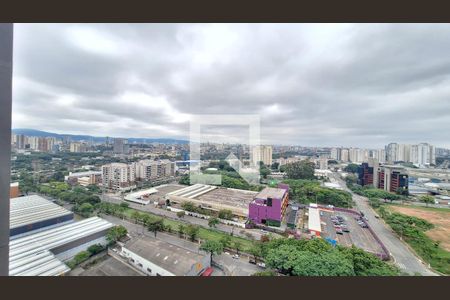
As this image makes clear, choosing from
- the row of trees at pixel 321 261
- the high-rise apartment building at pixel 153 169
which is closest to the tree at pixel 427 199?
the row of trees at pixel 321 261

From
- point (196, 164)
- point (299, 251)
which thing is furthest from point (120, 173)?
point (299, 251)

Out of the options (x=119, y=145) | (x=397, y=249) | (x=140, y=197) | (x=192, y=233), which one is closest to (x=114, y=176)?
(x=119, y=145)

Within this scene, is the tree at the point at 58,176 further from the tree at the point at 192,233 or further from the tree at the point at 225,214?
the tree at the point at 225,214

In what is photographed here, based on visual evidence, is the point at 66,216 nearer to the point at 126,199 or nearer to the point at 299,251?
the point at 126,199

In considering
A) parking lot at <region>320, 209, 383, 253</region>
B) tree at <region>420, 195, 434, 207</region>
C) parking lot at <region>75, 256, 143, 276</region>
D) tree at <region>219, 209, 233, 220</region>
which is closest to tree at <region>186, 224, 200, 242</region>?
parking lot at <region>75, 256, 143, 276</region>

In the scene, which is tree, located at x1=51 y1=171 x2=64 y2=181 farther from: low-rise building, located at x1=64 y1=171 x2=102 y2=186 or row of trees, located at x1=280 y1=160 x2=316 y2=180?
row of trees, located at x1=280 y1=160 x2=316 y2=180

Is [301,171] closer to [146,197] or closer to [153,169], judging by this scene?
[146,197]
